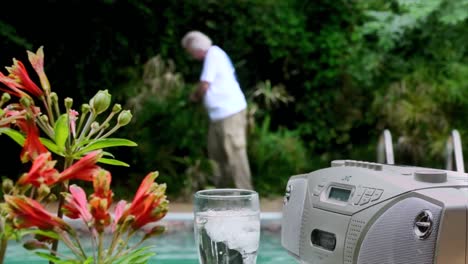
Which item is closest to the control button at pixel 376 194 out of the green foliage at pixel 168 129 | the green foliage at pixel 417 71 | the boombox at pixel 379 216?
the boombox at pixel 379 216

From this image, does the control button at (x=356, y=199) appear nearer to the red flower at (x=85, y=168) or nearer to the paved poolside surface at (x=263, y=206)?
the red flower at (x=85, y=168)

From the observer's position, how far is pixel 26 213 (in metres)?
0.54

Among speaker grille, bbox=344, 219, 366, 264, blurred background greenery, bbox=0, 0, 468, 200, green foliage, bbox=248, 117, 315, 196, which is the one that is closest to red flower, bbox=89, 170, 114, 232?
speaker grille, bbox=344, 219, 366, 264

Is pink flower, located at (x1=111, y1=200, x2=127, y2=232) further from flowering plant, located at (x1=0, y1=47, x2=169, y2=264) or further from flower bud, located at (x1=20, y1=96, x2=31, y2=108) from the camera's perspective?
flower bud, located at (x1=20, y1=96, x2=31, y2=108)

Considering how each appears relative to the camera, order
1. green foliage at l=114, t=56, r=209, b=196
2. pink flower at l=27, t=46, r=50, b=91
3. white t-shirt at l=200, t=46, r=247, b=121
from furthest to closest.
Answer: green foliage at l=114, t=56, r=209, b=196, white t-shirt at l=200, t=46, r=247, b=121, pink flower at l=27, t=46, r=50, b=91

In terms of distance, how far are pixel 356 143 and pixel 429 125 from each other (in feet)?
3.01

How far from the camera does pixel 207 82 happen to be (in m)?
4.29

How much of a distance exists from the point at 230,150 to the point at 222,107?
0.33 metres

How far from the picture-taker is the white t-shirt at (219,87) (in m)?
4.28

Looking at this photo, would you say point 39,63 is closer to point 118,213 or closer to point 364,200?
point 118,213

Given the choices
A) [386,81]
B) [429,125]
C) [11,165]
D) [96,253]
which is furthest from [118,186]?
[96,253]

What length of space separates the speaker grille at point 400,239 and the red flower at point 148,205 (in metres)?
0.44

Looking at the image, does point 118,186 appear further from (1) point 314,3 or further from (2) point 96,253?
(2) point 96,253

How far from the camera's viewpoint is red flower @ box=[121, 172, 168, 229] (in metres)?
0.54
